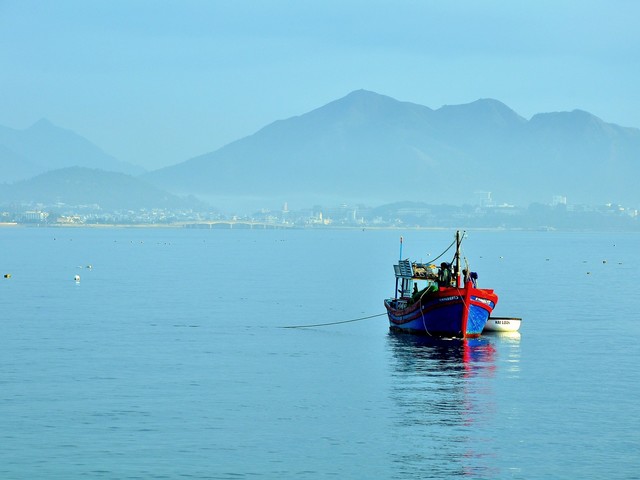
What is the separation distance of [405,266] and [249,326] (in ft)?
41.4

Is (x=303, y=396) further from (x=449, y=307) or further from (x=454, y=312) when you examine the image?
(x=454, y=312)

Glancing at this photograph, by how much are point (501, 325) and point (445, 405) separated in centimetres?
3051

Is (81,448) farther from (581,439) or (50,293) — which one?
(50,293)

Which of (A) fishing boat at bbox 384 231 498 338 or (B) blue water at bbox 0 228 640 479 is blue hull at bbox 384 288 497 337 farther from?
(B) blue water at bbox 0 228 640 479

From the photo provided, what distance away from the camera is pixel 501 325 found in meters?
83.0

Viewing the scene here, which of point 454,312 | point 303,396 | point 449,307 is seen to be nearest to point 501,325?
point 454,312

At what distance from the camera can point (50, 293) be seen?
400 feet

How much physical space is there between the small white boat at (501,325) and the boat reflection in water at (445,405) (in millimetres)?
4098

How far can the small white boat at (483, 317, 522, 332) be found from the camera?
8269cm

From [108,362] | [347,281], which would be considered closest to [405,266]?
[108,362]

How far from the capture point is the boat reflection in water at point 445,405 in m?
43.0

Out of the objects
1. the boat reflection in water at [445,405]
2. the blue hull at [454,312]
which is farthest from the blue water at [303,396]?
the blue hull at [454,312]

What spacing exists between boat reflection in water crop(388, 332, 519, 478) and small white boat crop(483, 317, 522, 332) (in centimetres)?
410

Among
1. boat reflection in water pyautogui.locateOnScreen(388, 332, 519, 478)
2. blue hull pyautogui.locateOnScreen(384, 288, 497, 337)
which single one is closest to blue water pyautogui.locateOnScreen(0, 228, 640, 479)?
boat reflection in water pyautogui.locateOnScreen(388, 332, 519, 478)
